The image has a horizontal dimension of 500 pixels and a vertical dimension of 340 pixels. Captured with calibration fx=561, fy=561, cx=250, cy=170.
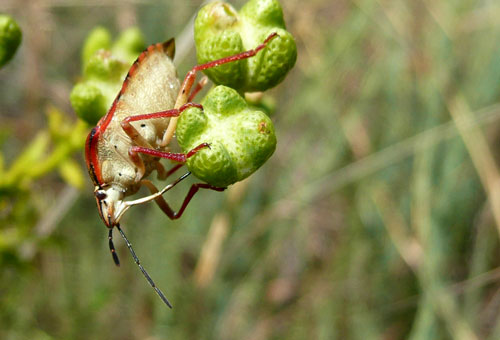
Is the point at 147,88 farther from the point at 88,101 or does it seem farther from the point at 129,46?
the point at 129,46

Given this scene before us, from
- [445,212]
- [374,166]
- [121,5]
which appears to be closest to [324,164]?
[374,166]

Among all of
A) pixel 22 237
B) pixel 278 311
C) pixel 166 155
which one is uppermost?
pixel 166 155

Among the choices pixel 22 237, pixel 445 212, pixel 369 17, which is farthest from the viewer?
pixel 369 17

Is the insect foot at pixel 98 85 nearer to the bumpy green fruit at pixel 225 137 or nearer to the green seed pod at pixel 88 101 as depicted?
the green seed pod at pixel 88 101

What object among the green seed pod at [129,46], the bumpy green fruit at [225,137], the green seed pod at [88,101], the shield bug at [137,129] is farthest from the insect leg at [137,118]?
the green seed pod at [129,46]

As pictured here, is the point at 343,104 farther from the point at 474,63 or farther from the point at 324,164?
the point at 474,63

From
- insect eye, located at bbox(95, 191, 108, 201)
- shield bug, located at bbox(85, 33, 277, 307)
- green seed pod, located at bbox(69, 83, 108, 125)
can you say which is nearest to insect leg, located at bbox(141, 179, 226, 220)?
shield bug, located at bbox(85, 33, 277, 307)
